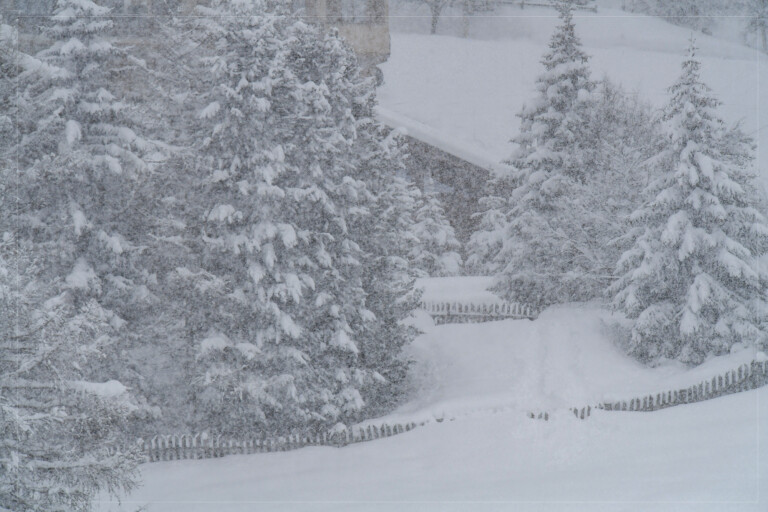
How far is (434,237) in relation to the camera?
2939 centimetres

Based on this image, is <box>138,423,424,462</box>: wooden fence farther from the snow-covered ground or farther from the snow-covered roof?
the snow-covered roof

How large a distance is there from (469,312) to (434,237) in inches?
228

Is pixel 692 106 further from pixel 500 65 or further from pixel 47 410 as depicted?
pixel 500 65

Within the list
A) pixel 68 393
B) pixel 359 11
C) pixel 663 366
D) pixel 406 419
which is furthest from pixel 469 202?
pixel 68 393

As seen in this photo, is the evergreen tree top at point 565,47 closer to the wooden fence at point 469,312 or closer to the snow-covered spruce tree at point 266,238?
the wooden fence at point 469,312

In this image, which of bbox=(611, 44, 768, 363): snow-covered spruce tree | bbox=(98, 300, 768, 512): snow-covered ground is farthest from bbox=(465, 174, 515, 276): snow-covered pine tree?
bbox=(98, 300, 768, 512): snow-covered ground

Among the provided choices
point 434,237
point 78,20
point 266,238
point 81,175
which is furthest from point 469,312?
point 78,20

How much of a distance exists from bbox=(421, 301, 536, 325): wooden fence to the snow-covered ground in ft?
12.4

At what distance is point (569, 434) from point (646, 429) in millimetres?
1457

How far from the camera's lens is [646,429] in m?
14.0

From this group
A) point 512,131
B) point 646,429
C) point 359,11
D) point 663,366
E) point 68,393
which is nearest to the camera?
point 68,393

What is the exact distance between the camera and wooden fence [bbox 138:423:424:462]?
15.2 meters

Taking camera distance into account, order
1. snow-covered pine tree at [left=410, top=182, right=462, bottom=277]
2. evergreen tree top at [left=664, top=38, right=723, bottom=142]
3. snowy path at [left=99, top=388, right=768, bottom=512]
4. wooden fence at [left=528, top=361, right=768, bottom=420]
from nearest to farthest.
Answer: snowy path at [left=99, top=388, right=768, bottom=512], wooden fence at [left=528, top=361, right=768, bottom=420], evergreen tree top at [left=664, top=38, right=723, bottom=142], snow-covered pine tree at [left=410, top=182, right=462, bottom=277]

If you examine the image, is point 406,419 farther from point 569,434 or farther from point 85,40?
point 85,40
